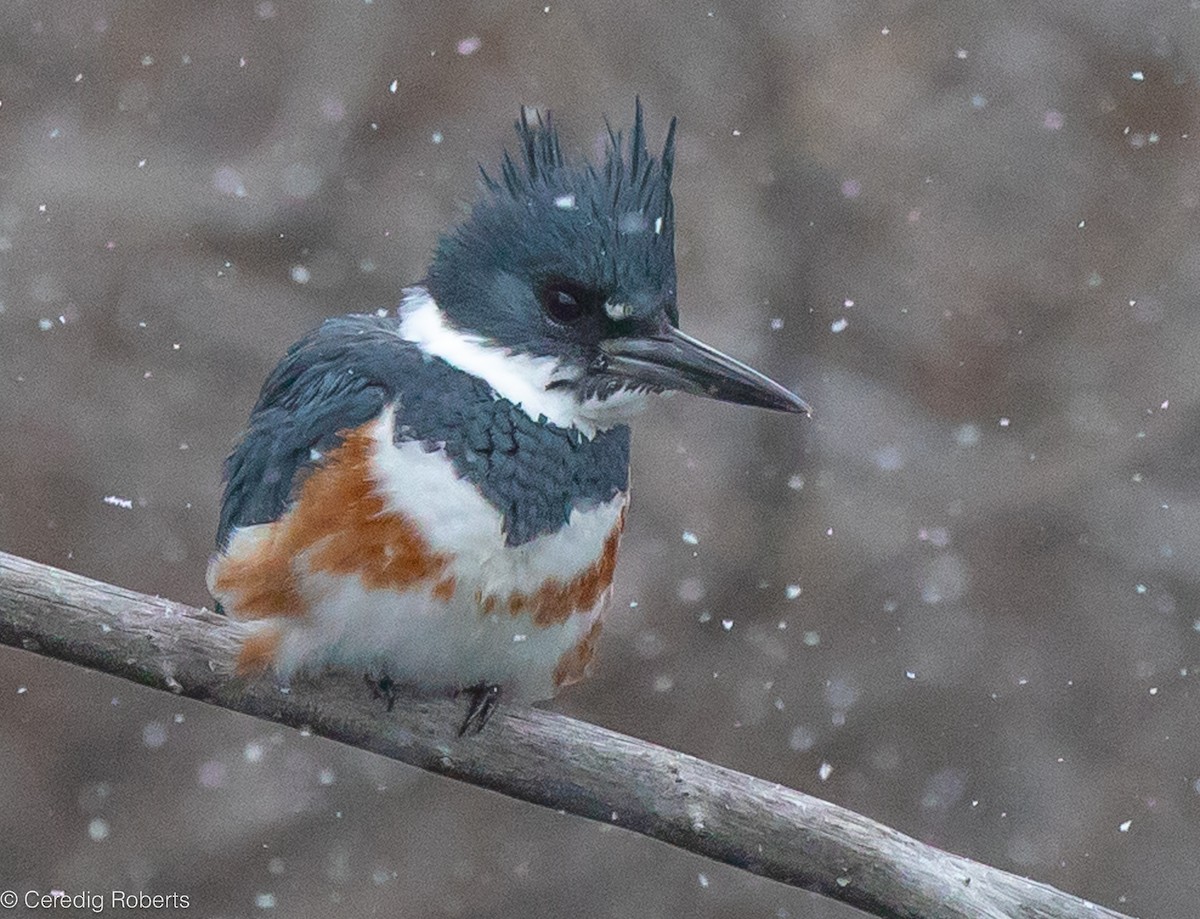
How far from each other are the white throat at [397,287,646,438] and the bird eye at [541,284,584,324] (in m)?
0.07

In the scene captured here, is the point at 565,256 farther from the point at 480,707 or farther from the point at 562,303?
the point at 480,707

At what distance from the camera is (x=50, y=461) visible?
4551 mm

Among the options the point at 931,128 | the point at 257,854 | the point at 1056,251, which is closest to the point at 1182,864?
A: the point at 1056,251

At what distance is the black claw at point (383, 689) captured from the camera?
2545 mm

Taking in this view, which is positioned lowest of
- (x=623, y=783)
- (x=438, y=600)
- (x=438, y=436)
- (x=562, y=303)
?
(x=623, y=783)

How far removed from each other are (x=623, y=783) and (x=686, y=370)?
0.57 m

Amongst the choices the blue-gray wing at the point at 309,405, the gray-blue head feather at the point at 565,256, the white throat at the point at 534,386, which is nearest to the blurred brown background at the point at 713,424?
the blue-gray wing at the point at 309,405

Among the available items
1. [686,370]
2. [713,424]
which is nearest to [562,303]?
[686,370]

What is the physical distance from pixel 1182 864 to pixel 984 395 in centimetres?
129

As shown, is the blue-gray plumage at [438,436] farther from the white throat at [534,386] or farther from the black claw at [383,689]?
the black claw at [383,689]

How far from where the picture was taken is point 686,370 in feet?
8.25

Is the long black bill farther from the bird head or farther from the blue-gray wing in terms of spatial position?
the blue-gray wing

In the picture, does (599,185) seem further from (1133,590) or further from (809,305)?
(1133,590)

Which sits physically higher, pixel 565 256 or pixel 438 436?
pixel 565 256
